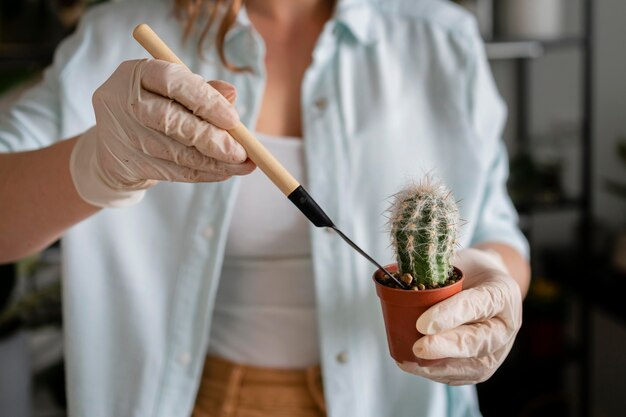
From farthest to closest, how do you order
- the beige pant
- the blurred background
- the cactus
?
the blurred background → the beige pant → the cactus

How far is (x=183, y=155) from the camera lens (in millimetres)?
752

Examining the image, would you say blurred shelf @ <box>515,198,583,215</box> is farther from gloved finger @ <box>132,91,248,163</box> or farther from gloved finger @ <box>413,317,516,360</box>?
gloved finger @ <box>132,91,248,163</box>

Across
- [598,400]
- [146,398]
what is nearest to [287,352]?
[146,398]

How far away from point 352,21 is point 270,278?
433 mm

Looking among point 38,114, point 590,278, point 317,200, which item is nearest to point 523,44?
point 590,278

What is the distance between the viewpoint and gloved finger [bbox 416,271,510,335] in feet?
2.24

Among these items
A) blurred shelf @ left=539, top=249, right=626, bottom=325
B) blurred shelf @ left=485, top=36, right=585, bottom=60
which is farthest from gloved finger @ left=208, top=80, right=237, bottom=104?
blurred shelf @ left=539, top=249, right=626, bottom=325

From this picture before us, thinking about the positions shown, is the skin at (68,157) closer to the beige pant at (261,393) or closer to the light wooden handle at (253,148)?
the light wooden handle at (253,148)

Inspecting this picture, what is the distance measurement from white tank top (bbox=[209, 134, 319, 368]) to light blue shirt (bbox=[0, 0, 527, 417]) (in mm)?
38

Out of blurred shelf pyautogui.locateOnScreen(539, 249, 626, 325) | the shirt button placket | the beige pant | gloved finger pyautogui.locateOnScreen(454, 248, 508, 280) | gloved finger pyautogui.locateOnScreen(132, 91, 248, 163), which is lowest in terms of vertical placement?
blurred shelf pyautogui.locateOnScreen(539, 249, 626, 325)

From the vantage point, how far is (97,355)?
99 centimetres

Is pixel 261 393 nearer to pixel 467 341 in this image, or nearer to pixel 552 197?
pixel 467 341

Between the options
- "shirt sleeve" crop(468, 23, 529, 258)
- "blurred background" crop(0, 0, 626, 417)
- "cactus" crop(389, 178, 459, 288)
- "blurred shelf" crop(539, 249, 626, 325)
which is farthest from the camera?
"blurred shelf" crop(539, 249, 626, 325)

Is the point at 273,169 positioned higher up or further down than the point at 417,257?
higher up
